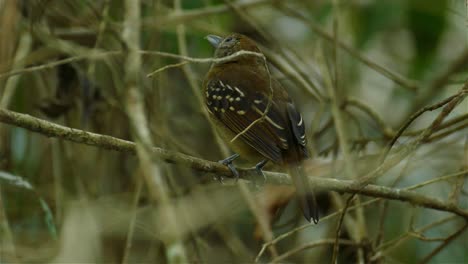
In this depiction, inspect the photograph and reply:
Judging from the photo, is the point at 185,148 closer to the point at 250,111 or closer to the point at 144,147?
the point at 250,111

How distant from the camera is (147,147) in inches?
80.6

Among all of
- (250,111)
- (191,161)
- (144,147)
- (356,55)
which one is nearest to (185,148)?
(250,111)

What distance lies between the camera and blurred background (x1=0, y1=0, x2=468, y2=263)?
13.4ft

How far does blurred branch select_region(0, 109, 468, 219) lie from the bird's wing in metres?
0.17

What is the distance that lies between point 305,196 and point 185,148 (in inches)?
57.8

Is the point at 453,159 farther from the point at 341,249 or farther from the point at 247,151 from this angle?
the point at 247,151

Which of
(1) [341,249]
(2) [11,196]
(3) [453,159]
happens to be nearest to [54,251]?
(2) [11,196]

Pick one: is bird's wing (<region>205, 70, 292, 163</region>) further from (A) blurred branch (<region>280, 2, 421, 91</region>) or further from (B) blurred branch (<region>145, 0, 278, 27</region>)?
(A) blurred branch (<region>280, 2, 421, 91</region>)

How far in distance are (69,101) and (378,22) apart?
237 centimetres

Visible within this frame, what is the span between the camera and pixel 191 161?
292 cm

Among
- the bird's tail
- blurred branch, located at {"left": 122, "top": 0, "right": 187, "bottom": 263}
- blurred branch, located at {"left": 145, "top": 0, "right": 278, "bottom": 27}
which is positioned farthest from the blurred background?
blurred branch, located at {"left": 122, "top": 0, "right": 187, "bottom": 263}

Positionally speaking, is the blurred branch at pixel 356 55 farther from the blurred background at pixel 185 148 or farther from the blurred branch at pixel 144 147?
the blurred branch at pixel 144 147

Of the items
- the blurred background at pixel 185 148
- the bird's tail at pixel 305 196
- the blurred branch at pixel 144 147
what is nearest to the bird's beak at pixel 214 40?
the blurred background at pixel 185 148

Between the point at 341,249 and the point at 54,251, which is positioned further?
the point at 341,249
